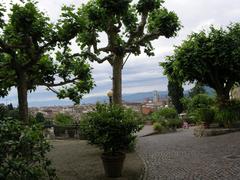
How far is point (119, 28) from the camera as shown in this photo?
17922mm

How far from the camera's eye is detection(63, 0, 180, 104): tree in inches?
676

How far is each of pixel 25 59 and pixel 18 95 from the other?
7.95 ft

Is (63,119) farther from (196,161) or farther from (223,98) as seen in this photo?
(196,161)

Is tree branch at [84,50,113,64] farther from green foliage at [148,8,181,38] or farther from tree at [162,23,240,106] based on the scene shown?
tree at [162,23,240,106]

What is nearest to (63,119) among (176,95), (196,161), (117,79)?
(117,79)

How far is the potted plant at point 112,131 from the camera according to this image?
9656 millimetres

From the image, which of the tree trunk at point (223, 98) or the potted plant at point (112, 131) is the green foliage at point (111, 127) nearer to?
the potted plant at point (112, 131)

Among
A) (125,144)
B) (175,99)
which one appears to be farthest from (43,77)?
(175,99)

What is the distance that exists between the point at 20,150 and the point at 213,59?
16135 millimetres

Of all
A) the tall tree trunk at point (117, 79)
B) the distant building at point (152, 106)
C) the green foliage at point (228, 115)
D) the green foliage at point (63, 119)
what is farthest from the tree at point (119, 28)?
the distant building at point (152, 106)

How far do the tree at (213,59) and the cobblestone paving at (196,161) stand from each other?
15.4 ft

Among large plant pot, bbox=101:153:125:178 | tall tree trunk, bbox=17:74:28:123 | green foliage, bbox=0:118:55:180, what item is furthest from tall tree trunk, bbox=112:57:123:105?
green foliage, bbox=0:118:55:180

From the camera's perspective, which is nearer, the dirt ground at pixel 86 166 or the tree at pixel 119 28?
the dirt ground at pixel 86 166

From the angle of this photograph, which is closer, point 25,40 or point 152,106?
point 25,40
